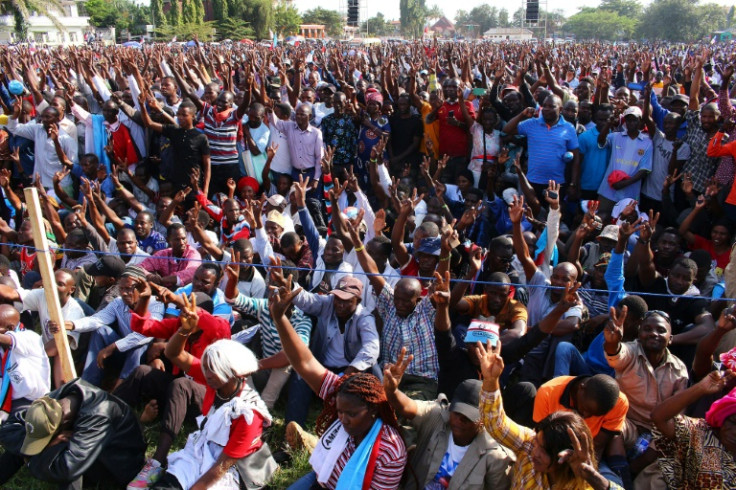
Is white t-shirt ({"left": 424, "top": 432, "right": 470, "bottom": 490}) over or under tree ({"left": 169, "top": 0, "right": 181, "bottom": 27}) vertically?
under

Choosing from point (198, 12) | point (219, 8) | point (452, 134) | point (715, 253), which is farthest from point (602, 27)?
point (715, 253)

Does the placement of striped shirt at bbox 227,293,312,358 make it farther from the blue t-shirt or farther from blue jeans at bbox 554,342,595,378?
the blue t-shirt

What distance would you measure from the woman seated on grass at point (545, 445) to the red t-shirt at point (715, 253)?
3.19 meters

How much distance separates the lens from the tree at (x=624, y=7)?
95438mm

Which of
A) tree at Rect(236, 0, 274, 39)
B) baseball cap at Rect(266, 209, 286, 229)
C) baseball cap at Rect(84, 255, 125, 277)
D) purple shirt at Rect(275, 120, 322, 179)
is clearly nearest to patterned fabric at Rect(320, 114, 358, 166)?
purple shirt at Rect(275, 120, 322, 179)

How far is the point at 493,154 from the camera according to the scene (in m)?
7.41

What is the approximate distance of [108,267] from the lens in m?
5.34

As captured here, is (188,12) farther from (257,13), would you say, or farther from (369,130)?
(369,130)

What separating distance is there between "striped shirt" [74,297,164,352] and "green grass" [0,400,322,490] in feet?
2.06

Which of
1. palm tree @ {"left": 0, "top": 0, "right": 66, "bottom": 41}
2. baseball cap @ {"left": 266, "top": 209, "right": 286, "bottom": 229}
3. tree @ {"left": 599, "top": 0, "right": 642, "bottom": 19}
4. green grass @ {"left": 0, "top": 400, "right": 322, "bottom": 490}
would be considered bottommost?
green grass @ {"left": 0, "top": 400, "right": 322, "bottom": 490}

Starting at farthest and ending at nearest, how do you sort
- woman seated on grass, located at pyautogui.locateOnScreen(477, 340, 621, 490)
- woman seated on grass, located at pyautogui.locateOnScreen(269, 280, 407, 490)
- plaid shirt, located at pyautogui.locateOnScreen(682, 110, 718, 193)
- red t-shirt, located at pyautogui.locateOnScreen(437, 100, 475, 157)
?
red t-shirt, located at pyautogui.locateOnScreen(437, 100, 475, 157) < plaid shirt, located at pyautogui.locateOnScreen(682, 110, 718, 193) < woman seated on grass, located at pyautogui.locateOnScreen(269, 280, 407, 490) < woman seated on grass, located at pyautogui.locateOnScreen(477, 340, 621, 490)

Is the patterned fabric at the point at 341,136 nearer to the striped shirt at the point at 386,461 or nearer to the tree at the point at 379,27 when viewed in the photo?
the striped shirt at the point at 386,461

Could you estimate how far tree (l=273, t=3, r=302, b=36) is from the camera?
54375 millimetres

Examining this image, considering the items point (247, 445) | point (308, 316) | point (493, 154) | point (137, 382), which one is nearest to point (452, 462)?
point (247, 445)
